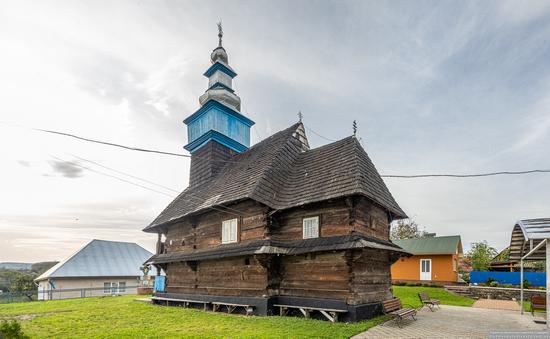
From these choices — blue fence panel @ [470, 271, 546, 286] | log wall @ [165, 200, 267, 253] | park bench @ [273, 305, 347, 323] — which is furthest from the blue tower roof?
blue fence panel @ [470, 271, 546, 286]

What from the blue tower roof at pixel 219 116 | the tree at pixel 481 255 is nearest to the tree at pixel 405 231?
the tree at pixel 481 255

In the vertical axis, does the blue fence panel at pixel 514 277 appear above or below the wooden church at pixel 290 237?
below

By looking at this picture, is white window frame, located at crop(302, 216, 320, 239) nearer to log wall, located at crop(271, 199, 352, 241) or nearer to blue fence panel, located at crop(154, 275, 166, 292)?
log wall, located at crop(271, 199, 352, 241)

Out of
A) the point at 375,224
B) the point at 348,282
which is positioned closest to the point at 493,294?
the point at 375,224

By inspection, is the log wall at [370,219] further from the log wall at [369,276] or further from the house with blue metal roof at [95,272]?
the house with blue metal roof at [95,272]

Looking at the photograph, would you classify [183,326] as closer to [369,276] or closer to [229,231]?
[229,231]

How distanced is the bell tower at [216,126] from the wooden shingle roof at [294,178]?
2568 millimetres

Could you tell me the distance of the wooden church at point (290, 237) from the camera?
11117 millimetres

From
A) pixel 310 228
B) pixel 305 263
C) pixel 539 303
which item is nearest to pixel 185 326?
pixel 305 263

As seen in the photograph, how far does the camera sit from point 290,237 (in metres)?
12.6

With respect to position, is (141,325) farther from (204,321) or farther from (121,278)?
(121,278)

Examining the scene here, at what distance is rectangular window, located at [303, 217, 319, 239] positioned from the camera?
1203cm

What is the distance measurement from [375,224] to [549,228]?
539cm

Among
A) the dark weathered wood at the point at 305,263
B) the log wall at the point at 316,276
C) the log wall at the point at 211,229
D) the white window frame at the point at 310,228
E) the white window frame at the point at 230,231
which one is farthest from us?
the white window frame at the point at 230,231
